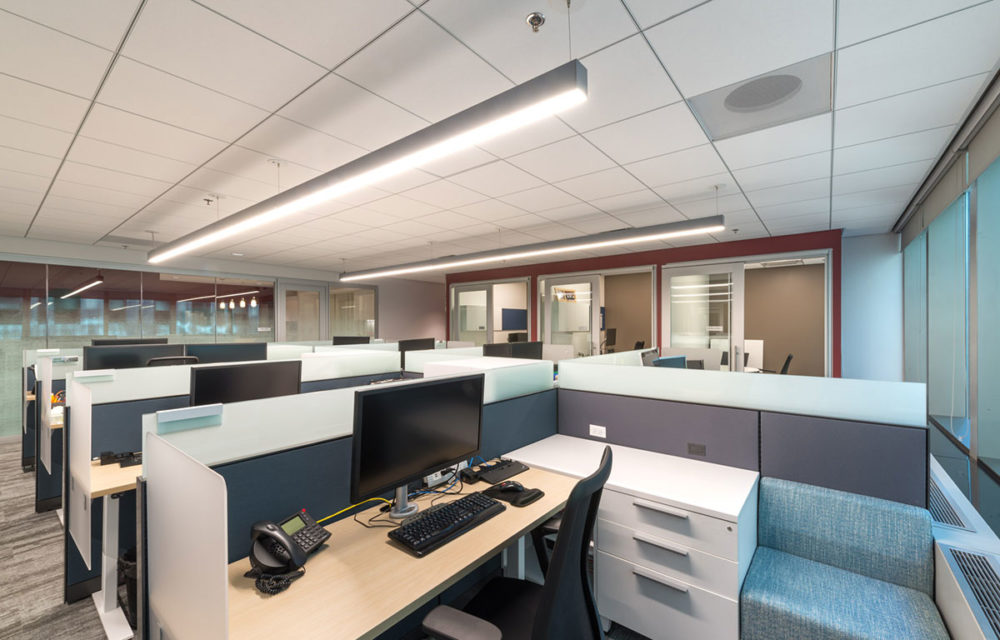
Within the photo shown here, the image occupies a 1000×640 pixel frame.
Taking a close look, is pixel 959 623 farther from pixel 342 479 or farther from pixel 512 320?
pixel 512 320

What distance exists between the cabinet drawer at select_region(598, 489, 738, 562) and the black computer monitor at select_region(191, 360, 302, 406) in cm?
187

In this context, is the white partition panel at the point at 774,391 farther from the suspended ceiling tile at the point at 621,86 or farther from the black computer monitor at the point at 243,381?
the black computer monitor at the point at 243,381

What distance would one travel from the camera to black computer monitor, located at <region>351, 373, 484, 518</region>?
1311 mm

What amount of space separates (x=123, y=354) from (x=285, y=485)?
2.58 meters

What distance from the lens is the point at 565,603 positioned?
3.48 ft

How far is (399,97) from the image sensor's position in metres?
2.18

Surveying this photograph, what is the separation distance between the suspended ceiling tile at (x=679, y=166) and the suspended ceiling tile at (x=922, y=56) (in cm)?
84

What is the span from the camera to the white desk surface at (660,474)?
1623mm

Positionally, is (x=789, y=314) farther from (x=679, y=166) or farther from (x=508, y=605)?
(x=508, y=605)

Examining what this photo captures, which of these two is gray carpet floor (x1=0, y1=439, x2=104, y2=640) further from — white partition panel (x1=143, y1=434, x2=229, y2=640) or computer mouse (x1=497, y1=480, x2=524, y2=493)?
computer mouse (x1=497, y1=480, x2=524, y2=493)

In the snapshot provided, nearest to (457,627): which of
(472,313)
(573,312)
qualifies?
(573,312)

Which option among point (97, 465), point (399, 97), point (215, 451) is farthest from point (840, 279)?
point (97, 465)

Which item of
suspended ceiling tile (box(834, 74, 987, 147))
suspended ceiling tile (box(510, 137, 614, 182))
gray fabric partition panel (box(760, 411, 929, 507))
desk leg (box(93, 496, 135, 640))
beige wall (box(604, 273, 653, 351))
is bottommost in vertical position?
desk leg (box(93, 496, 135, 640))

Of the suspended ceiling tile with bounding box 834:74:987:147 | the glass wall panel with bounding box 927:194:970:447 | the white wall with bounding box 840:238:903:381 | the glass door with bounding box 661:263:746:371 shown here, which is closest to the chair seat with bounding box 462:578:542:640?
the suspended ceiling tile with bounding box 834:74:987:147
